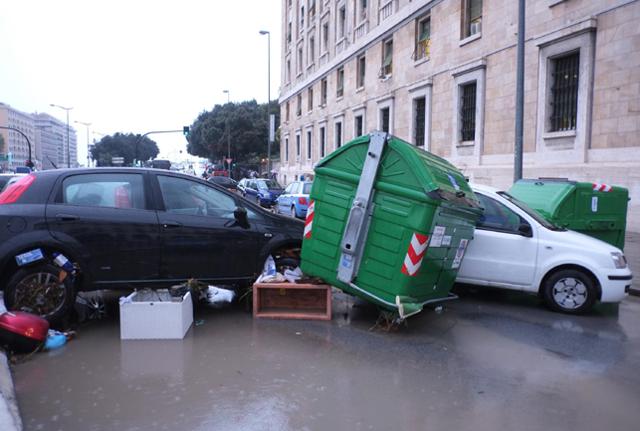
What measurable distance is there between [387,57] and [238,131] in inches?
1361

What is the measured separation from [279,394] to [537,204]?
20.8 ft

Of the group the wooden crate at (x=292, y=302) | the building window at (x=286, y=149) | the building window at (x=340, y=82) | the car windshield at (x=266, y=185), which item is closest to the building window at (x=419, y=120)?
the car windshield at (x=266, y=185)

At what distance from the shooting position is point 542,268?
6.88m

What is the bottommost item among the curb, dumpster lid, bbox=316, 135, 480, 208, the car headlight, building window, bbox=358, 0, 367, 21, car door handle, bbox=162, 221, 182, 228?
the curb

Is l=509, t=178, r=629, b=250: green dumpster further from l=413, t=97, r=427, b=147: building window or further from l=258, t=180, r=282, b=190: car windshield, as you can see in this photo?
l=258, t=180, r=282, b=190: car windshield

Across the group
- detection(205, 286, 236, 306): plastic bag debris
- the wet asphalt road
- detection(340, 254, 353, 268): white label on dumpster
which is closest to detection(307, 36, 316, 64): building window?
detection(205, 286, 236, 306): plastic bag debris

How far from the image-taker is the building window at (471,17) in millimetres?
Result: 19469

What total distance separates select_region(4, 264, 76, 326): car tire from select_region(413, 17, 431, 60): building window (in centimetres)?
1998

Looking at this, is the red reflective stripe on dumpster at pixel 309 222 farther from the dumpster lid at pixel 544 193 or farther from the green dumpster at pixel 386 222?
the dumpster lid at pixel 544 193

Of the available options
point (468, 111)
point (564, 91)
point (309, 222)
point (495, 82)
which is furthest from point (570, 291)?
point (468, 111)

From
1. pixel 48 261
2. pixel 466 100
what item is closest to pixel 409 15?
pixel 466 100

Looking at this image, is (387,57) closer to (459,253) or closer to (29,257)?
(459,253)

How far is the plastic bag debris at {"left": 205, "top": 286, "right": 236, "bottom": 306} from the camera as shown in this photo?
6.96m

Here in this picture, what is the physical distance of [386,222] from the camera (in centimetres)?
564
